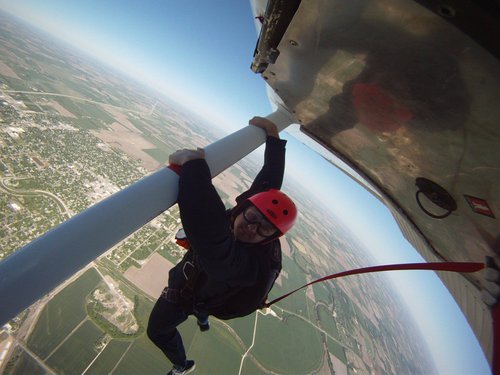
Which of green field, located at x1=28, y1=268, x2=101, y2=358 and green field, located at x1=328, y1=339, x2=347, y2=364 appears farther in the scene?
green field, located at x1=328, y1=339, x2=347, y2=364

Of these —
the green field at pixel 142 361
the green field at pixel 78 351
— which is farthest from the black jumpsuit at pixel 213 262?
the green field at pixel 142 361

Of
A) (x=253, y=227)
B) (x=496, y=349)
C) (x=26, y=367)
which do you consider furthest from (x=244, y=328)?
(x=496, y=349)

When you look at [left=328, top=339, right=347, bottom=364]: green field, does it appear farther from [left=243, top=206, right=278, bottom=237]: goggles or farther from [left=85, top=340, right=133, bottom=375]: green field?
[left=243, top=206, right=278, bottom=237]: goggles

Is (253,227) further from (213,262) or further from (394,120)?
(394,120)

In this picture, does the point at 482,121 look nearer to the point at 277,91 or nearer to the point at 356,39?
the point at 356,39

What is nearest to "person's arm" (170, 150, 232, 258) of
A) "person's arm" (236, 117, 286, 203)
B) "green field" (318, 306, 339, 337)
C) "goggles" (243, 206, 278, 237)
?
"goggles" (243, 206, 278, 237)

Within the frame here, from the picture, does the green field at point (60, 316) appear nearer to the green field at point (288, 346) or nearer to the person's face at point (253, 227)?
the green field at point (288, 346)

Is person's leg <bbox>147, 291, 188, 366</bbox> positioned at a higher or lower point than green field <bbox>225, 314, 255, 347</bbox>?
higher
